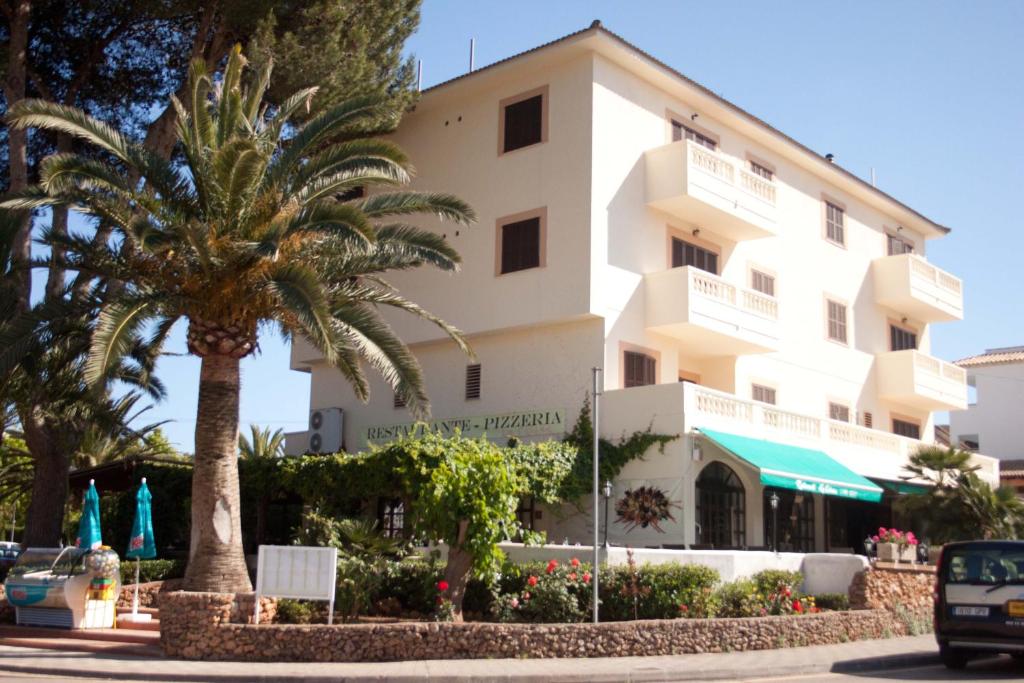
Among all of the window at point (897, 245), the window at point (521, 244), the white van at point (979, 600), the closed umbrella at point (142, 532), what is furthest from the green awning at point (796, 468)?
the window at point (897, 245)

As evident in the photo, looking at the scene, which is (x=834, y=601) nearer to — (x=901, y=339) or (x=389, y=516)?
(x=389, y=516)

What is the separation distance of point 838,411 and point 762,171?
26.1 ft

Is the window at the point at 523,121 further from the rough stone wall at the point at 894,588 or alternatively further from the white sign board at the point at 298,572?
the white sign board at the point at 298,572

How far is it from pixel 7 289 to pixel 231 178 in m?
6.73

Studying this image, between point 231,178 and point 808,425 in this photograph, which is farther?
point 808,425

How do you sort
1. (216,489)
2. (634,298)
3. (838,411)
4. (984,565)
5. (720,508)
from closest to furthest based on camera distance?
(984,565)
(216,489)
(720,508)
(634,298)
(838,411)

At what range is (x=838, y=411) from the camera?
34.7 m

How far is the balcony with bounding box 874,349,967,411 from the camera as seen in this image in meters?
36.5

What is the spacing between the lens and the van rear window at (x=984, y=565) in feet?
52.9

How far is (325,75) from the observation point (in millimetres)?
25703

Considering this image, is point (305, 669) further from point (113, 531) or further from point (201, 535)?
point (113, 531)

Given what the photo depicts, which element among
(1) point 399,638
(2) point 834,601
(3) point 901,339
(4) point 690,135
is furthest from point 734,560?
(3) point 901,339

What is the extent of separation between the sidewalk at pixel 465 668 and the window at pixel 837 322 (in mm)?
18787

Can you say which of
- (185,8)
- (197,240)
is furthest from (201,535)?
(185,8)
